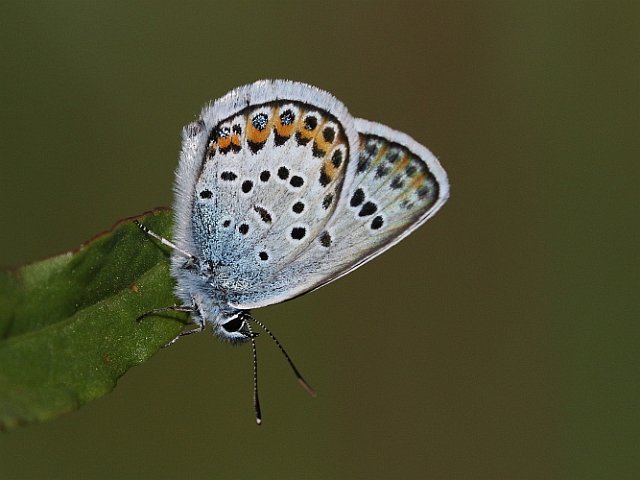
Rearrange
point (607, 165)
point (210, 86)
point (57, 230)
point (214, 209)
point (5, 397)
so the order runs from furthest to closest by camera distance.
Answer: point (607, 165) < point (210, 86) < point (57, 230) < point (214, 209) < point (5, 397)

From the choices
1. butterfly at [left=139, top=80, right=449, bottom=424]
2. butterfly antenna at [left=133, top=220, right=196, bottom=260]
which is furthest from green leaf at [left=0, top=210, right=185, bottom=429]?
butterfly at [left=139, top=80, right=449, bottom=424]

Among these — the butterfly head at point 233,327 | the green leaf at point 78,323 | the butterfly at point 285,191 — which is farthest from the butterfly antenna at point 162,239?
the butterfly head at point 233,327

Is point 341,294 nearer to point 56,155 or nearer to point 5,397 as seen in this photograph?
point 56,155

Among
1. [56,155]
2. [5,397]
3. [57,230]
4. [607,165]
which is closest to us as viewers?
[5,397]

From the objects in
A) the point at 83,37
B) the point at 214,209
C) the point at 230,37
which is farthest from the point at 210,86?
the point at 214,209

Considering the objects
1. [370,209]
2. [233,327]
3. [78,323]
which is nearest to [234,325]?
[233,327]

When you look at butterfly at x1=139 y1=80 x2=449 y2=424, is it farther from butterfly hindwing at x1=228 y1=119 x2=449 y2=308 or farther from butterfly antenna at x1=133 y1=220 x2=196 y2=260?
butterfly antenna at x1=133 y1=220 x2=196 y2=260
